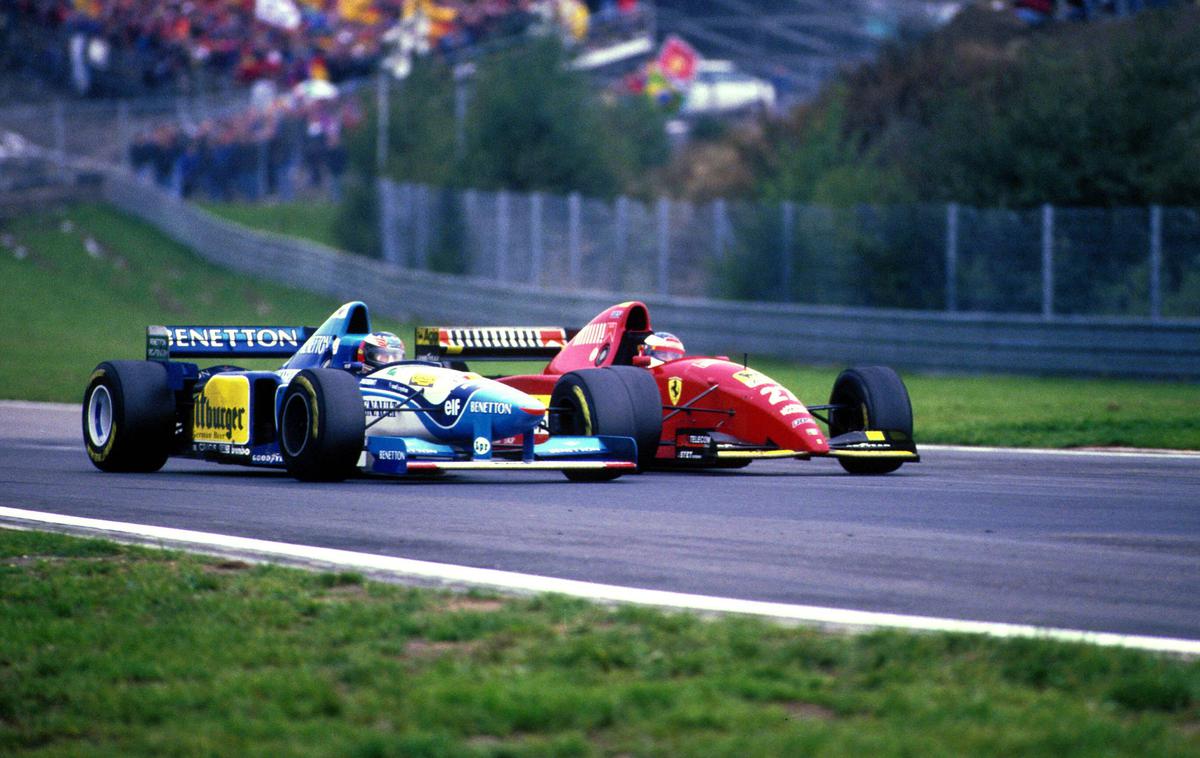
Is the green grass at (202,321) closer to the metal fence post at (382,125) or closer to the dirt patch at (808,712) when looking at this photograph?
the metal fence post at (382,125)

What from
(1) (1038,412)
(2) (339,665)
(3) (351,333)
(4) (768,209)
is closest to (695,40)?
(4) (768,209)

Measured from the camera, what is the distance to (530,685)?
229 inches

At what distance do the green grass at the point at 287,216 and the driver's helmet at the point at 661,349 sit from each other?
34743mm

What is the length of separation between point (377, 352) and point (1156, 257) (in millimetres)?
14486

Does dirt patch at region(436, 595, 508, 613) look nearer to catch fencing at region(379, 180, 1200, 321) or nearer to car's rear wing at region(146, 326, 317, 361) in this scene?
car's rear wing at region(146, 326, 317, 361)

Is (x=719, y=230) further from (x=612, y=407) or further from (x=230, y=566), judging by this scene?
(x=230, y=566)

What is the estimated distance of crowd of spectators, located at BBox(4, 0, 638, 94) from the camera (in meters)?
58.6

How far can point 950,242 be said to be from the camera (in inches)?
1065

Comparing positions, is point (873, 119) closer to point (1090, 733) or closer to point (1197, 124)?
point (1197, 124)

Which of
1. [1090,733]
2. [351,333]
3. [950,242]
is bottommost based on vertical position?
[1090,733]

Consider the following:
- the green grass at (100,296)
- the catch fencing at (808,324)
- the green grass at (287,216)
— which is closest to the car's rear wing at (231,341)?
the green grass at (100,296)

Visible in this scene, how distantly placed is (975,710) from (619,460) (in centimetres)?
748

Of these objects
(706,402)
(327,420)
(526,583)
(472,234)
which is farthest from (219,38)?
(526,583)

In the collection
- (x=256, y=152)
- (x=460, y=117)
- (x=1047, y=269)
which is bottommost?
(x=1047, y=269)
